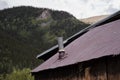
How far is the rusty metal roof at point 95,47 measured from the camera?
10.1m

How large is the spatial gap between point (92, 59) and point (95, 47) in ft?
4.30

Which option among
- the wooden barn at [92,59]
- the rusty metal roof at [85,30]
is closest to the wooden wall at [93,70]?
the wooden barn at [92,59]

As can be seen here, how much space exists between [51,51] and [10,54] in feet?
508

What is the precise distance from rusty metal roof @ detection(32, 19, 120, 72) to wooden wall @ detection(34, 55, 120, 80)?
210mm

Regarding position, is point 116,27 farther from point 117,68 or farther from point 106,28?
point 117,68

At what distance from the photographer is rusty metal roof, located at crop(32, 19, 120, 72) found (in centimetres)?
1011

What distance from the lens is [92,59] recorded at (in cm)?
1026

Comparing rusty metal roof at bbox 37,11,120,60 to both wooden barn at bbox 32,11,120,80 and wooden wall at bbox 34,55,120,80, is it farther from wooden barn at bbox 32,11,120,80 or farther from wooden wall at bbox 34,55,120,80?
wooden wall at bbox 34,55,120,80

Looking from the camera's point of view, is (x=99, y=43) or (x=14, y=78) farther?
(x=14, y=78)

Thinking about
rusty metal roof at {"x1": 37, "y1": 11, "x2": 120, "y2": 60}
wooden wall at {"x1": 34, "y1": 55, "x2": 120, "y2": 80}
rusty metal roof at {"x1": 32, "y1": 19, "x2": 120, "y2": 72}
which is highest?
rusty metal roof at {"x1": 37, "y1": 11, "x2": 120, "y2": 60}

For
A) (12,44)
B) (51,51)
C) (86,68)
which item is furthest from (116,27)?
(12,44)

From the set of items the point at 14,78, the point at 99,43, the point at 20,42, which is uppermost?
the point at 20,42

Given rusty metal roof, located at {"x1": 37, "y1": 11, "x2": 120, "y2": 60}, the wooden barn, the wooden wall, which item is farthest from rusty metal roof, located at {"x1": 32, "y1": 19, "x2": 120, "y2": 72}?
Result: rusty metal roof, located at {"x1": 37, "y1": 11, "x2": 120, "y2": 60}

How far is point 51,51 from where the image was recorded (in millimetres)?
17016
